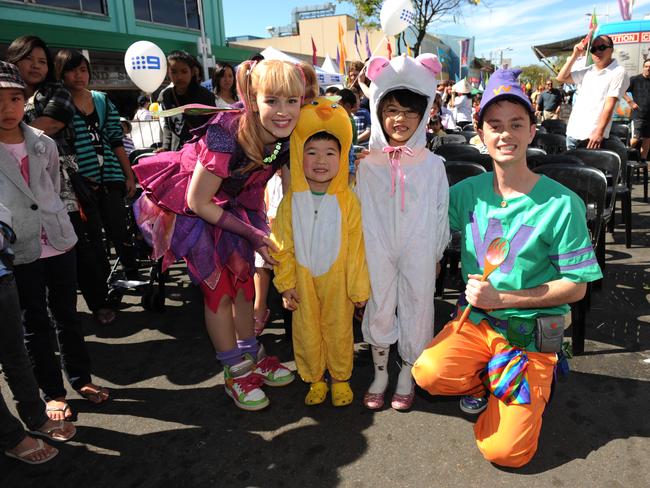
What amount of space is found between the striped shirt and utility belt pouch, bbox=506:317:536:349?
10.3 ft

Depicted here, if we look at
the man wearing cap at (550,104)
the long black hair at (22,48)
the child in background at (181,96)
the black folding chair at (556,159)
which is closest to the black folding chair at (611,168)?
the black folding chair at (556,159)

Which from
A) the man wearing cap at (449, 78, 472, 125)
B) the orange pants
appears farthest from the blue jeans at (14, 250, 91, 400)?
the man wearing cap at (449, 78, 472, 125)

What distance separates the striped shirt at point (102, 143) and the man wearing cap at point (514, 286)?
2.82 metres

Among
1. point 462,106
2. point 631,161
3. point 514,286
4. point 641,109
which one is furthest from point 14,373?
point 462,106

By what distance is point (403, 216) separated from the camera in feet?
7.70

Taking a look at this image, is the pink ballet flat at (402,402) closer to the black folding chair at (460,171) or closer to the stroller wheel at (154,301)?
the black folding chair at (460,171)

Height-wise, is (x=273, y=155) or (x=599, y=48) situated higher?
(x=599, y=48)

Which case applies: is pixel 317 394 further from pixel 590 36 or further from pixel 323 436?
pixel 590 36

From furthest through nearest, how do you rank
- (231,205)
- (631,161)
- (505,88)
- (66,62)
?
(631,161) → (66,62) → (231,205) → (505,88)

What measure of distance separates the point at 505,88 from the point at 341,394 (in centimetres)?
176

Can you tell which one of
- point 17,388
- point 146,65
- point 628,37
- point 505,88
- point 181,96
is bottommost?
point 17,388

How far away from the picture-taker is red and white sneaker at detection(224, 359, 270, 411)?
102 inches

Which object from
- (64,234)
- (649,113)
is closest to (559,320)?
(64,234)

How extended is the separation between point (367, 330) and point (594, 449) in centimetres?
118
